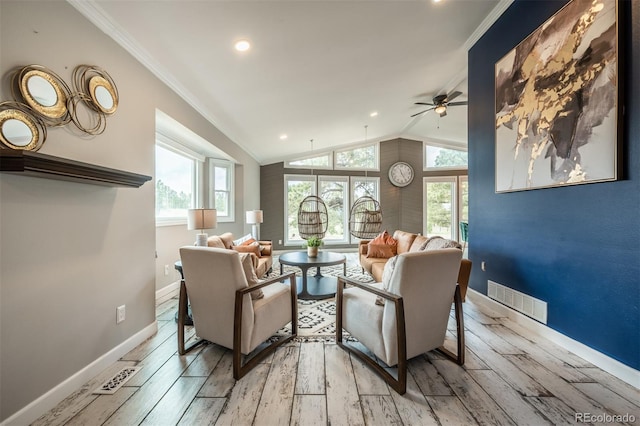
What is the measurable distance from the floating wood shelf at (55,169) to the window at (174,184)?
1.94 m

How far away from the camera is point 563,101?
7.17ft

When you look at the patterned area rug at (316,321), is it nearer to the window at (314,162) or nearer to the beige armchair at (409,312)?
the beige armchair at (409,312)

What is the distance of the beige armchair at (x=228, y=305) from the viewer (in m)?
1.88

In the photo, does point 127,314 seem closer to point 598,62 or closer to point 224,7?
point 224,7

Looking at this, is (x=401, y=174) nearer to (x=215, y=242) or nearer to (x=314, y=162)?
(x=314, y=162)

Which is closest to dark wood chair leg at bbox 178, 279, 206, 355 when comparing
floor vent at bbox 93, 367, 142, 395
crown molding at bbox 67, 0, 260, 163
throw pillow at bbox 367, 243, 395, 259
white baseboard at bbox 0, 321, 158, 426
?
floor vent at bbox 93, 367, 142, 395

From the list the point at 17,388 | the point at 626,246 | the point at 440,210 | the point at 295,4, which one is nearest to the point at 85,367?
the point at 17,388

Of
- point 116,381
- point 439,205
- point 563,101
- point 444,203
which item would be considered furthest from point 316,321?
point 444,203

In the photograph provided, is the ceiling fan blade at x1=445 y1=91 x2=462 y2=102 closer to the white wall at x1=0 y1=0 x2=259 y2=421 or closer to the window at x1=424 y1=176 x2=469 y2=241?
the window at x1=424 y1=176 x2=469 y2=241

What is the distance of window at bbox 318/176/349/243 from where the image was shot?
7355 millimetres

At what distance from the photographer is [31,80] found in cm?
150

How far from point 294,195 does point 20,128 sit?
19.3 ft

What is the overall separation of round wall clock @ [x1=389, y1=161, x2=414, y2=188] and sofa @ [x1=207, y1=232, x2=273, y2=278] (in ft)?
14.8

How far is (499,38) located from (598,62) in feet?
4.43
